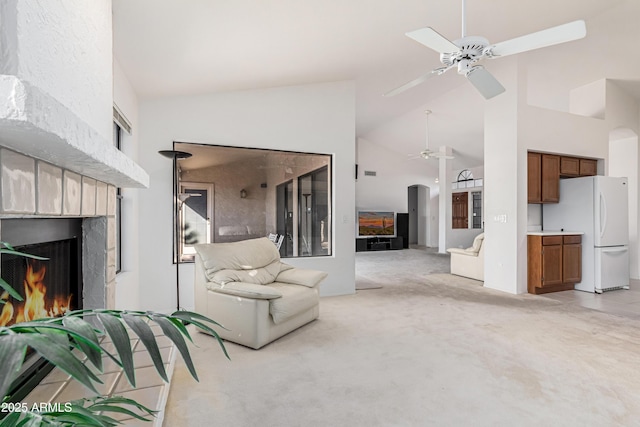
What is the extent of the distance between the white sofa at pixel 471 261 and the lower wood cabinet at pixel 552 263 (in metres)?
0.86

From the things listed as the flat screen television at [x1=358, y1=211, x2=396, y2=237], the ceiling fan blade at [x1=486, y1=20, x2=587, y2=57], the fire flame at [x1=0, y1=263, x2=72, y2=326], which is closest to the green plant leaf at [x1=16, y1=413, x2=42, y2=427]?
the fire flame at [x1=0, y1=263, x2=72, y2=326]

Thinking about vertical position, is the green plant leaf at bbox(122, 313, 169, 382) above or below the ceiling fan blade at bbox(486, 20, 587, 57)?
below

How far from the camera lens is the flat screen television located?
1081 cm

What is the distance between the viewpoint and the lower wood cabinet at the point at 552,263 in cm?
463

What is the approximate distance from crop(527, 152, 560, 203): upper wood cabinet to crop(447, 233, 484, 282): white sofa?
1085mm

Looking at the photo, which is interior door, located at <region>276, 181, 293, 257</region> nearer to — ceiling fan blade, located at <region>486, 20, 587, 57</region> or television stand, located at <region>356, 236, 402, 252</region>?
ceiling fan blade, located at <region>486, 20, 587, 57</region>

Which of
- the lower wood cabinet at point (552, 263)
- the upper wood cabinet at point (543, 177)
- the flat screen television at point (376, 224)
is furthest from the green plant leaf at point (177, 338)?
the flat screen television at point (376, 224)

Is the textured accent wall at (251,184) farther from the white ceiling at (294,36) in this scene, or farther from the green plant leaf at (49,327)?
the green plant leaf at (49,327)

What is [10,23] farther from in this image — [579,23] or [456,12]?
[456,12]

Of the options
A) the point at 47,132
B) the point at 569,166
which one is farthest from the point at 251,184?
the point at 569,166

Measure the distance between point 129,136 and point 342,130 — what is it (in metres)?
2.69

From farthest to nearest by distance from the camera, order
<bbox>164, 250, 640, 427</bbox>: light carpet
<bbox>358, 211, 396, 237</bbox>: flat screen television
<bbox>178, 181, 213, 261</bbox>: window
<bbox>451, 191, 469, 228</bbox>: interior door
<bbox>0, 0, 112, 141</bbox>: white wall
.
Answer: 1. <bbox>451, 191, 469, 228</bbox>: interior door
2. <bbox>358, 211, 396, 237</bbox>: flat screen television
3. <bbox>178, 181, 213, 261</bbox>: window
4. <bbox>164, 250, 640, 427</bbox>: light carpet
5. <bbox>0, 0, 112, 141</bbox>: white wall

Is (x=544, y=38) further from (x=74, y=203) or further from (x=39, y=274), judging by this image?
(x=39, y=274)

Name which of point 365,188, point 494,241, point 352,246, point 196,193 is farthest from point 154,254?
point 365,188
